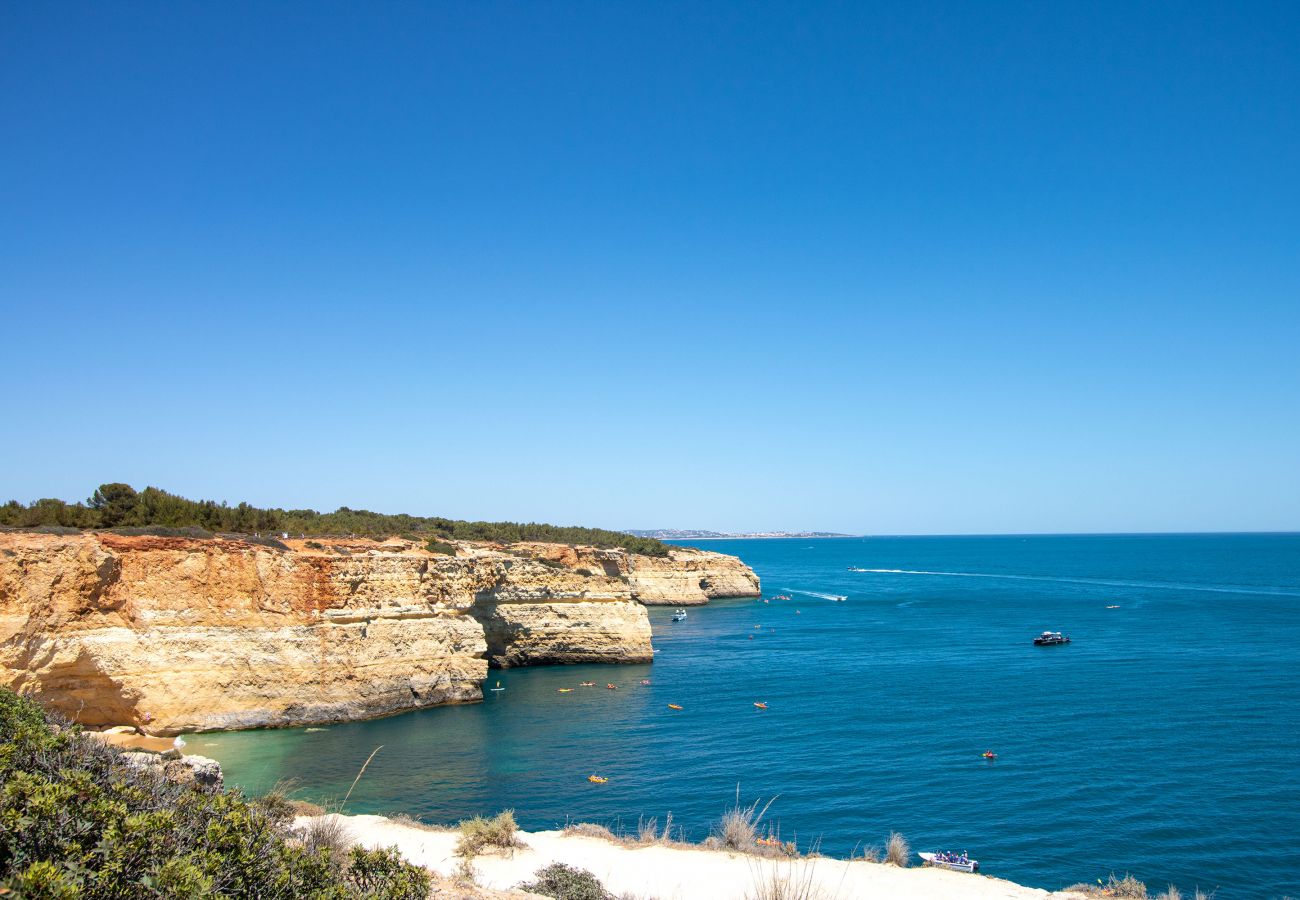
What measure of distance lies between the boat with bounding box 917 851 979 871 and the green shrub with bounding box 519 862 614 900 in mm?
8816

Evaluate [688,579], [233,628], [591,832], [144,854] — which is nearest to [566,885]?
[591,832]

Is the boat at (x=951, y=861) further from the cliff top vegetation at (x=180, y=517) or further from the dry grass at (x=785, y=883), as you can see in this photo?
the cliff top vegetation at (x=180, y=517)

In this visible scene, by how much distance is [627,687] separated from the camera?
142ft

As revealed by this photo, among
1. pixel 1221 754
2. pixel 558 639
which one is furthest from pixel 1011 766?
pixel 558 639

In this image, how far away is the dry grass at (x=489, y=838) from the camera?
17.4 m

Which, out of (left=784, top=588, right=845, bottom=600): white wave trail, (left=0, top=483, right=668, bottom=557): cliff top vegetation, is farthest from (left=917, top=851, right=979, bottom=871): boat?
(left=784, top=588, right=845, bottom=600): white wave trail

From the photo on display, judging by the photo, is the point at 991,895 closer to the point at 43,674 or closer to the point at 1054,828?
the point at 1054,828

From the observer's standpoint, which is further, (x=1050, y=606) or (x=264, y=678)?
(x=1050, y=606)

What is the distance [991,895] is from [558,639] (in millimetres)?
35760

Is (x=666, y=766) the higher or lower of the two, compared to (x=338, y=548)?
lower

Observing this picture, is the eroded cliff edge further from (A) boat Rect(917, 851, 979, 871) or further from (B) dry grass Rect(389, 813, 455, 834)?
(A) boat Rect(917, 851, 979, 871)

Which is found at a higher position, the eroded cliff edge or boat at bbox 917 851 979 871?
the eroded cliff edge

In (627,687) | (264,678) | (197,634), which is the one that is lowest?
(627,687)

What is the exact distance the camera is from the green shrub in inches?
535
